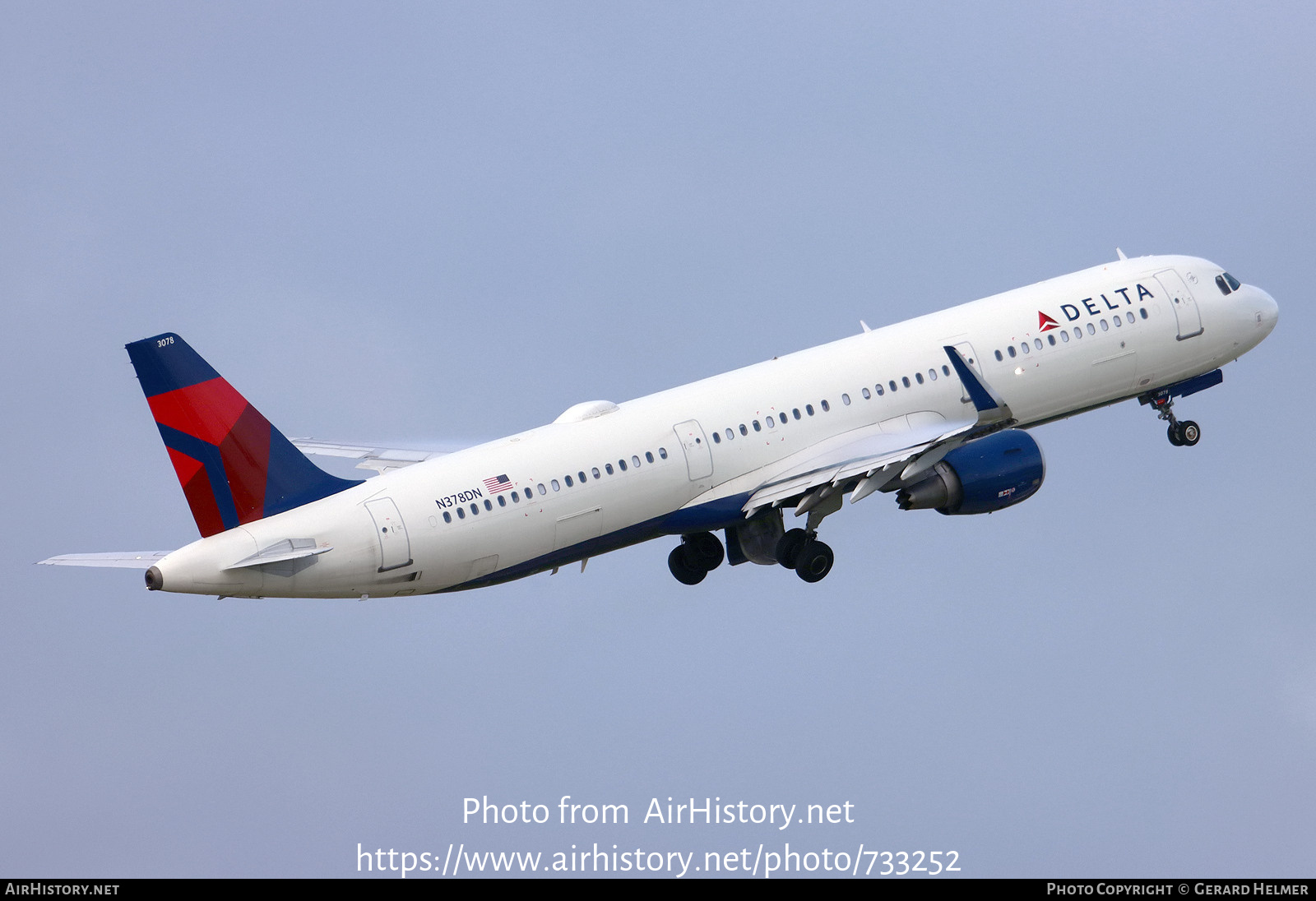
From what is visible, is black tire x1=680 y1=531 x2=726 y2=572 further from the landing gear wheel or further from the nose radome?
the nose radome

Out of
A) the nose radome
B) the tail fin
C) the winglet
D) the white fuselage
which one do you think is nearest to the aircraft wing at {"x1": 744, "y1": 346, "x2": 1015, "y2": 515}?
the winglet

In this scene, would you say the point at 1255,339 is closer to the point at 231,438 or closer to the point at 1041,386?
the point at 1041,386

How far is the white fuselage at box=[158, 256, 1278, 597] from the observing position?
5188 centimetres

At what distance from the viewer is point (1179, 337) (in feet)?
204

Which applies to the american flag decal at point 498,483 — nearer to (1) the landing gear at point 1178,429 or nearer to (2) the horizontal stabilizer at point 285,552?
(2) the horizontal stabilizer at point 285,552

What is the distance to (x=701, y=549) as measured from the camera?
60.8m

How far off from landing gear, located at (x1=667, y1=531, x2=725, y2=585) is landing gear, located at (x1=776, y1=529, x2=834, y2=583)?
316 centimetres

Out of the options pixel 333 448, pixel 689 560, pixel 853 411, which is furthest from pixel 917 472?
pixel 333 448

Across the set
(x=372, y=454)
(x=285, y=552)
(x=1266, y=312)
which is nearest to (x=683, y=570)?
(x=372, y=454)

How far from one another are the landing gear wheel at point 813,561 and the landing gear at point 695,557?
12.0 feet

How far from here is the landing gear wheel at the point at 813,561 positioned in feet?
189

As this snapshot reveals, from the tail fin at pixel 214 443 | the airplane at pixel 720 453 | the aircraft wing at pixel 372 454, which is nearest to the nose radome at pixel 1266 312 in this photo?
the airplane at pixel 720 453

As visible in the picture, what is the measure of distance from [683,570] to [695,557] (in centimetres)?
52

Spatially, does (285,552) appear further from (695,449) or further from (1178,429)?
(1178,429)
